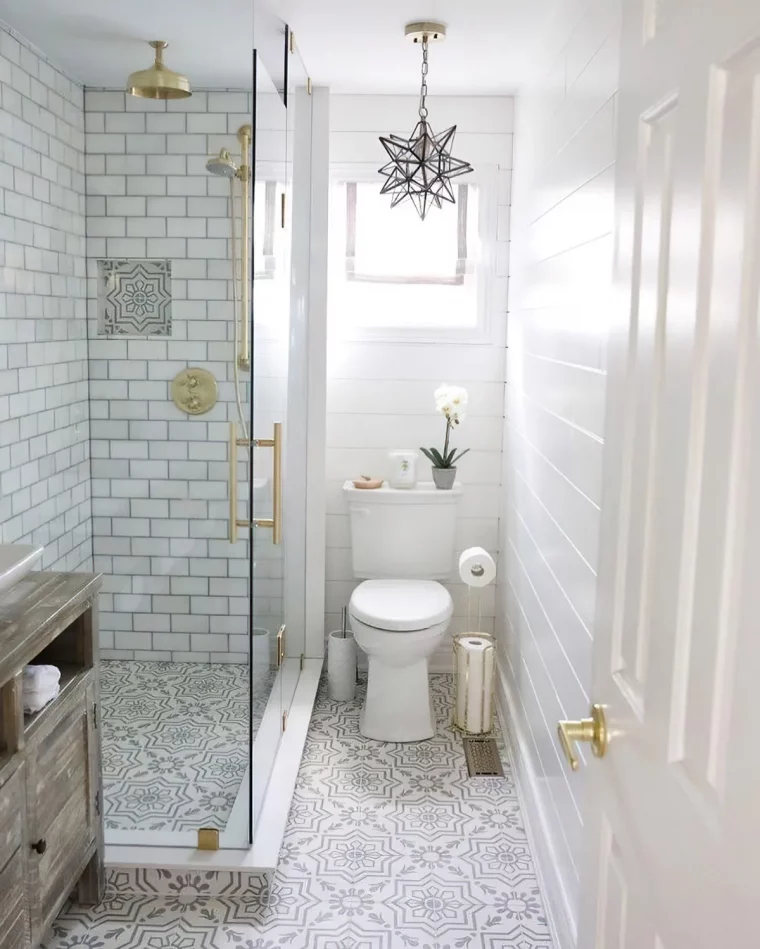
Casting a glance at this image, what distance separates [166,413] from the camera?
3.09 metres

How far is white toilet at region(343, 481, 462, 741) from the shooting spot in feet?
11.1

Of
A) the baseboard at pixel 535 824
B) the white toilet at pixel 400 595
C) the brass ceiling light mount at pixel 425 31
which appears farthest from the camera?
the white toilet at pixel 400 595

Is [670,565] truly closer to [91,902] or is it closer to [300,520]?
[91,902]

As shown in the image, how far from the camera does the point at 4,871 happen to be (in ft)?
6.06

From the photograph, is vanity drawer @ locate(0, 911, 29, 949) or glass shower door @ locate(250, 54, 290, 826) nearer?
vanity drawer @ locate(0, 911, 29, 949)

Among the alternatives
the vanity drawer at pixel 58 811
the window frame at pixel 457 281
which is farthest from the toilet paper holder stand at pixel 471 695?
the vanity drawer at pixel 58 811

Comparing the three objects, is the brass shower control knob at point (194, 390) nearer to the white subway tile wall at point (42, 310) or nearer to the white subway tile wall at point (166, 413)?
the white subway tile wall at point (166, 413)

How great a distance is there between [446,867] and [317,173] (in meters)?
2.66

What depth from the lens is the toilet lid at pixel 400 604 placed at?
334 cm

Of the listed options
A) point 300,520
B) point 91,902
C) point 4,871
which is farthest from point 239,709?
point 300,520

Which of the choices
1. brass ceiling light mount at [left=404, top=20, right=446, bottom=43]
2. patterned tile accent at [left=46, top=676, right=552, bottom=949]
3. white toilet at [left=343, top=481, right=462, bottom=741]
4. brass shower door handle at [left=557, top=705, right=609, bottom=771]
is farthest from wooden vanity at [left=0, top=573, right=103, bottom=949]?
brass ceiling light mount at [left=404, top=20, right=446, bottom=43]

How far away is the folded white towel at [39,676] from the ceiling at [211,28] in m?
Result: 1.70

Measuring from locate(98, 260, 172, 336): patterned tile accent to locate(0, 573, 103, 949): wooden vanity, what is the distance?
0.97 m

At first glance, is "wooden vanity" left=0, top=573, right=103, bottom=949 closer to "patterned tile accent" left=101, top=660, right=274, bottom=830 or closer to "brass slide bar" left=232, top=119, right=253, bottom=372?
"patterned tile accent" left=101, top=660, right=274, bottom=830
